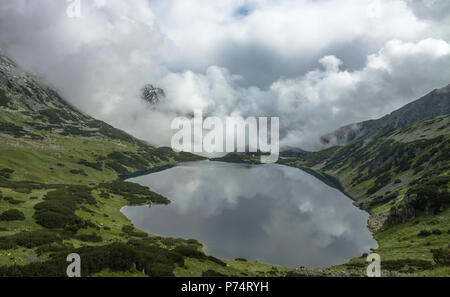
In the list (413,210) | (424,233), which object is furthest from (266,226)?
(413,210)

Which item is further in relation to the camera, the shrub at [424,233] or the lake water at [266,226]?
the lake water at [266,226]

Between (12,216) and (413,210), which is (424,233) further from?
(12,216)

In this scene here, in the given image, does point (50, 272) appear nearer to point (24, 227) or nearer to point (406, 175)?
point (24, 227)

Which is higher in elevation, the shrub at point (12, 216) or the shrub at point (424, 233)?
the shrub at point (12, 216)

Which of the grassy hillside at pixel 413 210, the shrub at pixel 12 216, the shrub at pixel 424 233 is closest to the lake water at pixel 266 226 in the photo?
the grassy hillside at pixel 413 210

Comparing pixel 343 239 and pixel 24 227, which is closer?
pixel 24 227

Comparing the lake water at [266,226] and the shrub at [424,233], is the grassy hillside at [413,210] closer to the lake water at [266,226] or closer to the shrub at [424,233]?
the shrub at [424,233]

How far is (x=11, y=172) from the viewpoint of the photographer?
10725 centimetres

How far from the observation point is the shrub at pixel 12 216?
38531 millimetres

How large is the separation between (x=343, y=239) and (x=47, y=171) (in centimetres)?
15660

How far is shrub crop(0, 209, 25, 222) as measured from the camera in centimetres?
3853

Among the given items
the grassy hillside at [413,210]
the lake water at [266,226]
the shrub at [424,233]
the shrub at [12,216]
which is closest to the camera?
the shrub at [12,216]

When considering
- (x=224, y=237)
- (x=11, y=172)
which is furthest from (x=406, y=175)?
(x=11, y=172)

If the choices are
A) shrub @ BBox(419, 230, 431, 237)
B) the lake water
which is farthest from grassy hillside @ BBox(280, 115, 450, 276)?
the lake water
